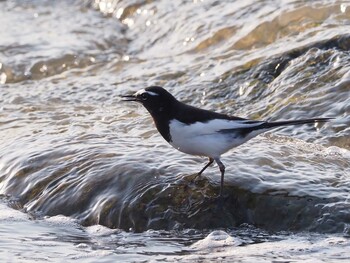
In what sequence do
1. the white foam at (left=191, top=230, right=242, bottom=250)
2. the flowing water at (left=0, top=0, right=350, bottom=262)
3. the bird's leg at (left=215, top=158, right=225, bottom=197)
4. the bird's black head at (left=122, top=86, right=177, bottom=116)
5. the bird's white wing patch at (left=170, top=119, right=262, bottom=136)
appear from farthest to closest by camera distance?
1. the bird's black head at (left=122, top=86, right=177, bottom=116)
2. the bird's white wing patch at (left=170, top=119, right=262, bottom=136)
3. the bird's leg at (left=215, top=158, right=225, bottom=197)
4. the flowing water at (left=0, top=0, right=350, bottom=262)
5. the white foam at (left=191, top=230, right=242, bottom=250)

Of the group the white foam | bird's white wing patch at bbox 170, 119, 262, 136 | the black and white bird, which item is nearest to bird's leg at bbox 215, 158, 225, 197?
the black and white bird

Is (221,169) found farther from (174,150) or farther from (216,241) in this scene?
(174,150)

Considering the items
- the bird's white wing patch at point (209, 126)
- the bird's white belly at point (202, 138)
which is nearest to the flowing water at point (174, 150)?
the bird's white belly at point (202, 138)

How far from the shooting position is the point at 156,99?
7387 mm

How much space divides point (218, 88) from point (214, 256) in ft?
14.3

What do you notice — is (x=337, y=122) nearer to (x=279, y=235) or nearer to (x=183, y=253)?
(x=279, y=235)

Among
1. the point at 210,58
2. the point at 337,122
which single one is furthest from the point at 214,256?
the point at 210,58

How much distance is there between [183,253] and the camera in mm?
6141

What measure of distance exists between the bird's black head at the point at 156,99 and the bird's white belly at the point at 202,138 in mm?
232

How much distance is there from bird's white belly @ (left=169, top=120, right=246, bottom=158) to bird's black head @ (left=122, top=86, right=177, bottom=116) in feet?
0.76

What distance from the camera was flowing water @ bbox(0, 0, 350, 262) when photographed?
255 inches

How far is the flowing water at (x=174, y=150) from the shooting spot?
6.46m

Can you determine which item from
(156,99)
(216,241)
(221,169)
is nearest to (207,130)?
(221,169)

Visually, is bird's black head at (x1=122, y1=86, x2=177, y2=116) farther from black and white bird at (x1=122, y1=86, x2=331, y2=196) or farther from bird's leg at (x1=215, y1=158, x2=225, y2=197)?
bird's leg at (x1=215, y1=158, x2=225, y2=197)
